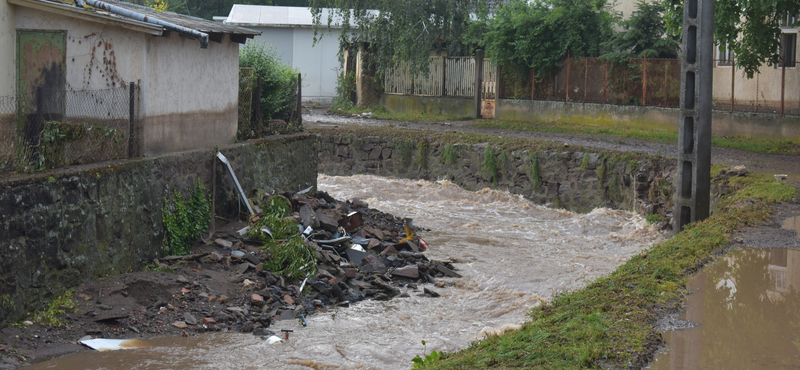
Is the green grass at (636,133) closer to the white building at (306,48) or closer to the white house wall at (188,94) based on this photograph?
the white building at (306,48)

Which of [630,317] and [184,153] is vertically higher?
[184,153]

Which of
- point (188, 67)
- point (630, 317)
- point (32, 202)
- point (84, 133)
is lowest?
point (630, 317)

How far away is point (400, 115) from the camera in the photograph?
3002 centimetres

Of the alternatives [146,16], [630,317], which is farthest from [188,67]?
[630,317]

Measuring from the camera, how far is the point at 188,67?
41.2ft

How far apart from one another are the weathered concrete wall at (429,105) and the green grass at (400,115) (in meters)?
0.36

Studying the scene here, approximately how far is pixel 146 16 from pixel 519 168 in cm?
1163

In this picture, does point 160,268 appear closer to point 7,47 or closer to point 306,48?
point 7,47

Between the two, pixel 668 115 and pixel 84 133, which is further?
pixel 668 115

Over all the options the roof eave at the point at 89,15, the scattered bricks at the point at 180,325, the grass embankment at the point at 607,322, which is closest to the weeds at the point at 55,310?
the scattered bricks at the point at 180,325

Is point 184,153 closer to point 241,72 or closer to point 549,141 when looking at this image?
point 241,72

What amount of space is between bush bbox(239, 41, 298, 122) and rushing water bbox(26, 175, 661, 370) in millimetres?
3697

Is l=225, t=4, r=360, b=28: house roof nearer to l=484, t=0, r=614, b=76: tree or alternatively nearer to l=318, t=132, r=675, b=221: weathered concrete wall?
l=484, t=0, r=614, b=76: tree

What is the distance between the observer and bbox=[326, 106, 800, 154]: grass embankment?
19.8 metres
